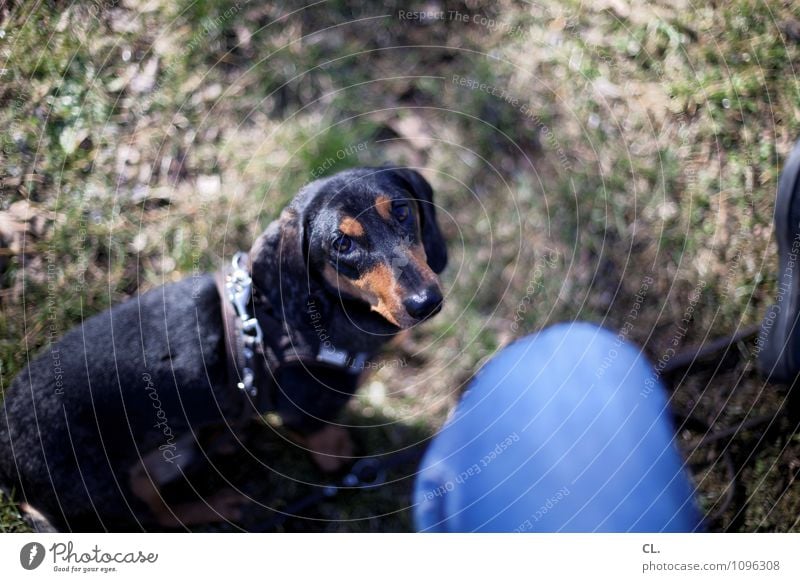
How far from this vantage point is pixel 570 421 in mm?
3660

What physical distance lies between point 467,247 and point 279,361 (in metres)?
1.72

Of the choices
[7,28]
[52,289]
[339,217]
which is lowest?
[52,289]

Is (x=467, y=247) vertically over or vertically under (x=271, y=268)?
under

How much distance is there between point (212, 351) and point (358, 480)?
4.45 ft

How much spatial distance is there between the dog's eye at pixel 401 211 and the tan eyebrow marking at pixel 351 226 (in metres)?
0.18

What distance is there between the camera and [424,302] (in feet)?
8.63

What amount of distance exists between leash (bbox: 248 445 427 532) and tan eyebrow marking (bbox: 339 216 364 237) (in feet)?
5.67

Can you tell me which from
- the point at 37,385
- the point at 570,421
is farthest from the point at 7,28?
the point at 570,421

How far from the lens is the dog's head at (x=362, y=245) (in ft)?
8.86

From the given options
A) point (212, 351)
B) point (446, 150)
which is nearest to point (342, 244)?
point (212, 351)

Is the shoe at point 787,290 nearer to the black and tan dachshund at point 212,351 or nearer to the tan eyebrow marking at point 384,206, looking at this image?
the black and tan dachshund at point 212,351

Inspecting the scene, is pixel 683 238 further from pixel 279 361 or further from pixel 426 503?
pixel 279 361

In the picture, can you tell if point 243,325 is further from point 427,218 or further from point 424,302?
point 427,218

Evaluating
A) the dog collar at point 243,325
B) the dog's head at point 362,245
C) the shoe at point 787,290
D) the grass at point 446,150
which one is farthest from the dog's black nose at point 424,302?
the shoe at point 787,290
